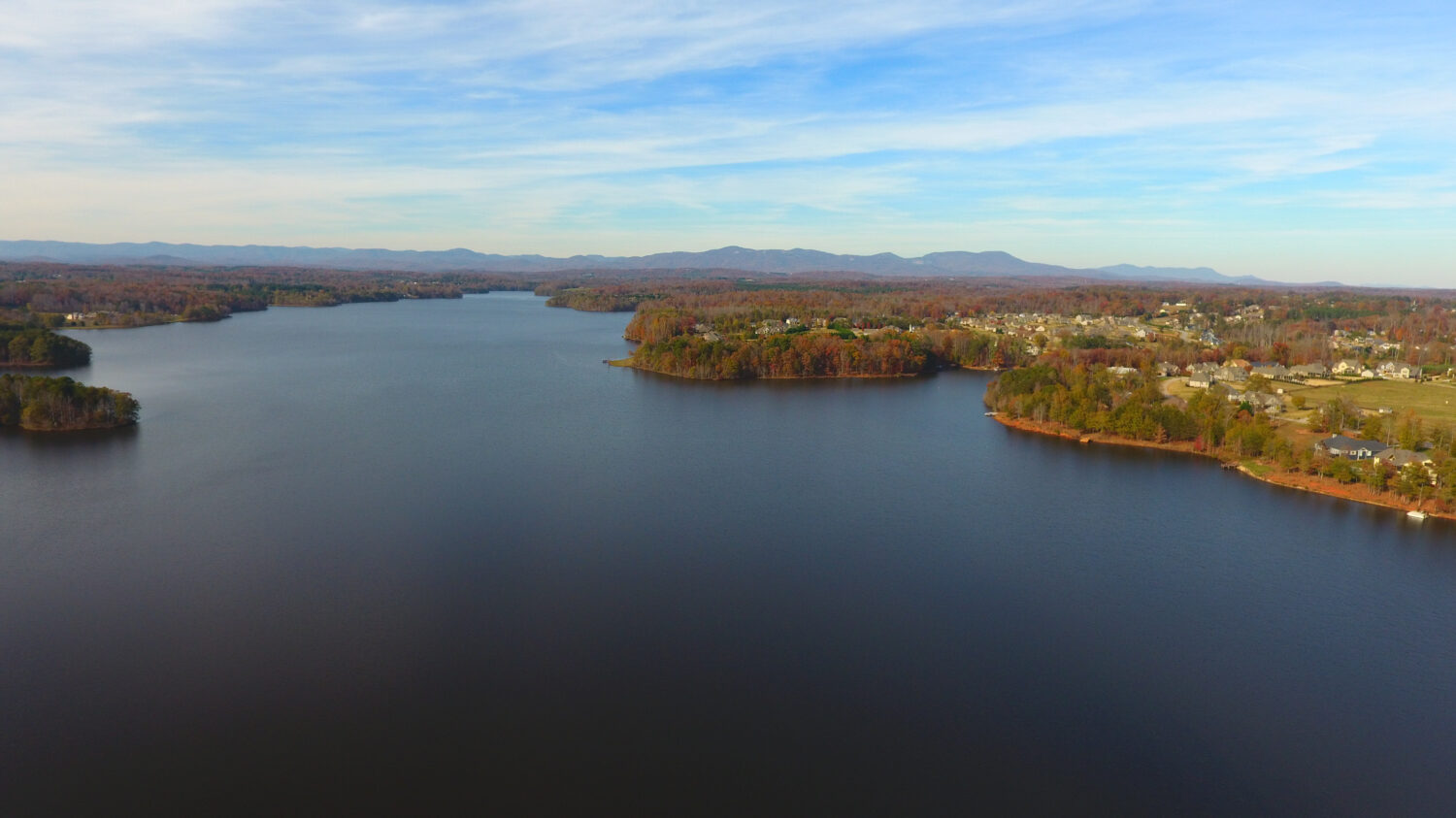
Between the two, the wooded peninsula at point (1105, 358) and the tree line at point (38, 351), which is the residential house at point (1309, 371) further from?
the tree line at point (38, 351)

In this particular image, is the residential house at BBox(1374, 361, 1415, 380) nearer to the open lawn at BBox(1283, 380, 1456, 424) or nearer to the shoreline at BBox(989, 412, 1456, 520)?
the open lawn at BBox(1283, 380, 1456, 424)

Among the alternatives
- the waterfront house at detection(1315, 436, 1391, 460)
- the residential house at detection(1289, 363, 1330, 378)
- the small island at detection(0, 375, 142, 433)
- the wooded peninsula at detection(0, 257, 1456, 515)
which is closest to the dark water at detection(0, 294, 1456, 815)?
the small island at detection(0, 375, 142, 433)

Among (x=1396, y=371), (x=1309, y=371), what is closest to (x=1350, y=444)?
(x=1309, y=371)

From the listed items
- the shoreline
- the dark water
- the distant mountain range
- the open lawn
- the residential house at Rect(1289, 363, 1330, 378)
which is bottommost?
the dark water

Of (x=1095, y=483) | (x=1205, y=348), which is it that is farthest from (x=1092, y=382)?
(x=1205, y=348)

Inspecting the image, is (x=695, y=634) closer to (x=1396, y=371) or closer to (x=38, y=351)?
(x=38, y=351)
